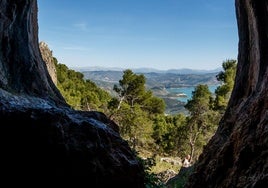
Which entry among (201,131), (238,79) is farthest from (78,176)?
(201,131)

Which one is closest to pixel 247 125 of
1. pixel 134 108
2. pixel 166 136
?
pixel 134 108

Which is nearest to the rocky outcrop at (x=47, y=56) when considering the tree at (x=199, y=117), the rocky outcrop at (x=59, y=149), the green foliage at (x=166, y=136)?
the tree at (x=199, y=117)

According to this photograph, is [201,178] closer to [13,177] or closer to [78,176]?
[78,176]

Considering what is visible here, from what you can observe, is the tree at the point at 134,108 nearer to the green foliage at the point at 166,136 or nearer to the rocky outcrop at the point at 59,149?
the green foliage at the point at 166,136

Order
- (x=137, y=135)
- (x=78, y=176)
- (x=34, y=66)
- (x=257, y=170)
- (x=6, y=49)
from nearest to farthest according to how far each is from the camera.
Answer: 1. (x=257, y=170)
2. (x=78, y=176)
3. (x=6, y=49)
4. (x=34, y=66)
5. (x=137, y=135)

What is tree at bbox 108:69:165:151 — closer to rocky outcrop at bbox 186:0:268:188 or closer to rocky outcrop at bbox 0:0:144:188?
rocky outcrop at bbox 186:0:268:188

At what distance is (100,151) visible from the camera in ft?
31.4

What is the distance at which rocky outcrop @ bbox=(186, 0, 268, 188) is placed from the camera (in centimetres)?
880

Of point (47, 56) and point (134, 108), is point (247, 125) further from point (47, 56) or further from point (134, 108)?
point (134, 108)

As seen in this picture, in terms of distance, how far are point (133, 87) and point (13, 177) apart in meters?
56.3

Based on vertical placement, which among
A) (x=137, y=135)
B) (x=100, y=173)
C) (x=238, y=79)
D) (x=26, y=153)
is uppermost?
(x=238, y=79)

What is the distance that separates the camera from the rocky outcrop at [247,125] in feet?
28.9

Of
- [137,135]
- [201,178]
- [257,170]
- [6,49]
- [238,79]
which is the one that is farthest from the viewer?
[137,135]

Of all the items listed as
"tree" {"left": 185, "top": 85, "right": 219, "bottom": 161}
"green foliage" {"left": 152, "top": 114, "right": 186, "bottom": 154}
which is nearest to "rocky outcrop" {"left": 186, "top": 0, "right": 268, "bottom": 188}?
"tree" {"left": 185, "top": 85, "right": 219, "bottom": 161}
